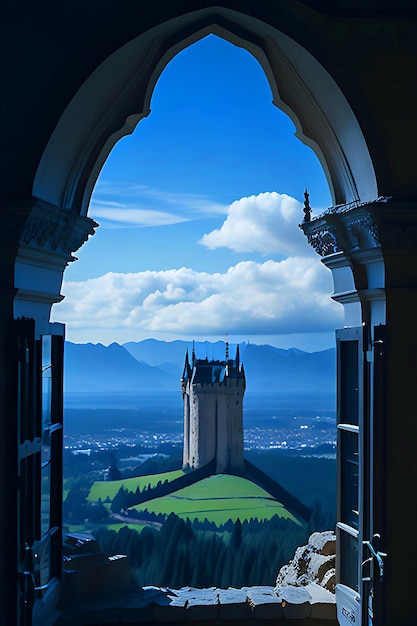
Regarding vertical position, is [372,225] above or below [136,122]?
below

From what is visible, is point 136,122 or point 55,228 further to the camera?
point 136,122

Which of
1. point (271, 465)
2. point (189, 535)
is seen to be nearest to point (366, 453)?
point (189, 535)

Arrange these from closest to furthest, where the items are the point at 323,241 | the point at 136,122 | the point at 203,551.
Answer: the point at 323,241
the point at 136,122
the point at 203,551

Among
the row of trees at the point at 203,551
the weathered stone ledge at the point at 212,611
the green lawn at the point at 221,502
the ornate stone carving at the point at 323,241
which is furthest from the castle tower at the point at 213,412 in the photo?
the ornate stone carving at the point at 323,241

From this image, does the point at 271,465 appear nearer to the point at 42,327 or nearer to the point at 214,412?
the point at 214,412

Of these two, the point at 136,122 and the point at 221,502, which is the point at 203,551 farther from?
the point at 136,122

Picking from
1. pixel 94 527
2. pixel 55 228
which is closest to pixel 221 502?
pixel 94 527

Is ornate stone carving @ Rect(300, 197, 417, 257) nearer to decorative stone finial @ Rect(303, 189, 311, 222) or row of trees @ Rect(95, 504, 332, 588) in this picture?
decorative stone finial @ Rect(303, 189, 311, 222)
